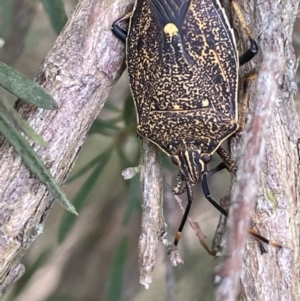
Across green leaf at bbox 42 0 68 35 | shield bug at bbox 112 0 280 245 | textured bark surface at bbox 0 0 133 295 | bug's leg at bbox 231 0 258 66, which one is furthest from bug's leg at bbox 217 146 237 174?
green leaf at bbox 42 0 68 35

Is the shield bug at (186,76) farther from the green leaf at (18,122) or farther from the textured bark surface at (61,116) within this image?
the green leaf at (18,122)

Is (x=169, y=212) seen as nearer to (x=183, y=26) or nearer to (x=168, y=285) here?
(x=168, y=285)

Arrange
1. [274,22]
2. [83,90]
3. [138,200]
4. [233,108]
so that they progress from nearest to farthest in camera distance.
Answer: [274,22] → [83,90] → [233,108] → [138,200]

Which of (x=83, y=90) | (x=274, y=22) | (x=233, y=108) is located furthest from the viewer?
(x=233, y=108)

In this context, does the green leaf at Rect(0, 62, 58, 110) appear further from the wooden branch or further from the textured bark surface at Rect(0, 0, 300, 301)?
the wooden branch

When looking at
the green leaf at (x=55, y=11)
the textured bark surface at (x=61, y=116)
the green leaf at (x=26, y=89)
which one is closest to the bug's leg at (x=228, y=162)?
the textured bark surface at (x=61, y=116)

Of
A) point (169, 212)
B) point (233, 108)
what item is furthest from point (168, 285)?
point (233, 108)

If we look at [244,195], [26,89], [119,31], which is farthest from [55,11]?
[244,195]

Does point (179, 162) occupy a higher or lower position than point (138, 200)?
higher
